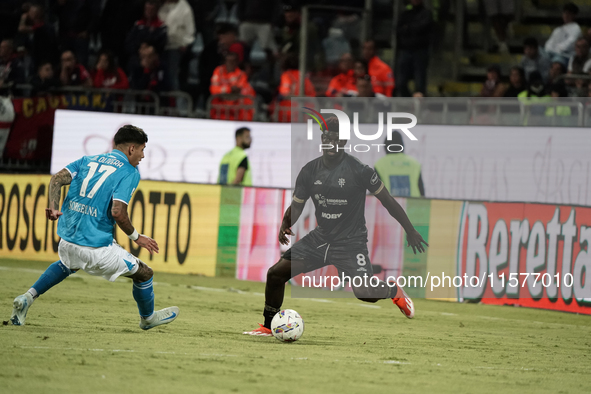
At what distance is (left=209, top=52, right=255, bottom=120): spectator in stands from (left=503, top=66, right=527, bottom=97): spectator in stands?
453cm

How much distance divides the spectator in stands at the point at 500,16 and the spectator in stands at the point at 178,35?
5.99 meters

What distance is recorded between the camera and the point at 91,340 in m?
8.12

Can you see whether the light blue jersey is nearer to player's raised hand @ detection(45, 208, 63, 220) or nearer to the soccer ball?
player's raised hand @ detection(45, 208, 63, 220)

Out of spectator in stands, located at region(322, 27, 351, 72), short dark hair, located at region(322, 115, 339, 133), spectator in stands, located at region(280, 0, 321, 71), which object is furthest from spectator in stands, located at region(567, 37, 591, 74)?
short dark hair, located at region(322, 115, 339, 133)

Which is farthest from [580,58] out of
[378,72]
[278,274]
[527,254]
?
[278,274]

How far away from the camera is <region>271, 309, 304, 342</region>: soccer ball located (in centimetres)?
863

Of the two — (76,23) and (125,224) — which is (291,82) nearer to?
(76,23)

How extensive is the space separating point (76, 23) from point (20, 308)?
12.8 metres

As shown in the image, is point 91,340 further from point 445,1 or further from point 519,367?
point 445,1

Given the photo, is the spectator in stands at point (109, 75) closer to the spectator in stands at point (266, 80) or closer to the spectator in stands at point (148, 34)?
the spectator in stands at point (148, 34)

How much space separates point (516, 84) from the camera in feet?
52.5

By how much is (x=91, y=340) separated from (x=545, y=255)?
7.23 meters

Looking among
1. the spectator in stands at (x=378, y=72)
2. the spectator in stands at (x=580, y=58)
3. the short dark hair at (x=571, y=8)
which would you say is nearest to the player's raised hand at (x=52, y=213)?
the spectator in stands at (x=378, y=72)

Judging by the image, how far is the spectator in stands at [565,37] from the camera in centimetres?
1675
